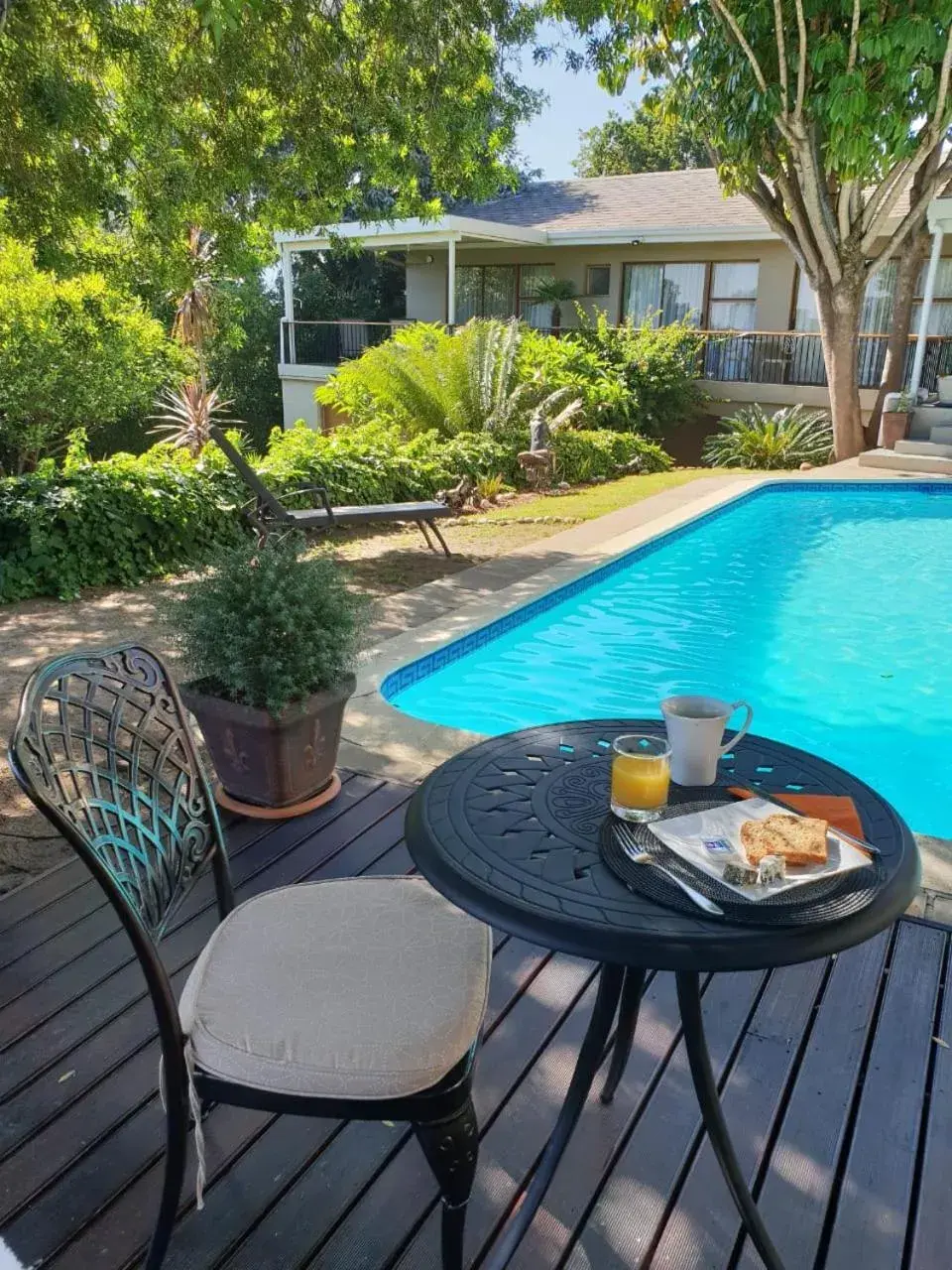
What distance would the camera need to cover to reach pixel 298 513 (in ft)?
22.8

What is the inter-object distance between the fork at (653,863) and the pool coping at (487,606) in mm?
1877

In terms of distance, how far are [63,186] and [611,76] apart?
6.06 metres

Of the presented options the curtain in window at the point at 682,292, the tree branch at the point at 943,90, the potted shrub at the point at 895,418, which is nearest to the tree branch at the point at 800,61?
the tree branch at the point at 943,90

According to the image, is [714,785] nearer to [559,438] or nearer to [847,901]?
[847,901]

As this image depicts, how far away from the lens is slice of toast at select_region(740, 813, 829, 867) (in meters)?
1.45

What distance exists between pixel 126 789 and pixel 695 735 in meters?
1.06

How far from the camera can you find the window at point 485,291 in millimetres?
19078

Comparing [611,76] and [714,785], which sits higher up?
[611,76]

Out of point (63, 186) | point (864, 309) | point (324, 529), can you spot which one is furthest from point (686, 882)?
point (864, 309)

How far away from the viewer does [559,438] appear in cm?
1140

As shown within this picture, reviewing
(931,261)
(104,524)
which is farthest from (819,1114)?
(931,261)

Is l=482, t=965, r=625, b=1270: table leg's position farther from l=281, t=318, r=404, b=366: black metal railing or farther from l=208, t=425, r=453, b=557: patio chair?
l=281, t=318, r=404, b=366: black metal railing

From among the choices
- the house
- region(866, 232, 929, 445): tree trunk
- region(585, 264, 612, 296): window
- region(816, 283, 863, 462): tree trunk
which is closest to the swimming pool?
region(816, 283, 863, 462): tree trunk

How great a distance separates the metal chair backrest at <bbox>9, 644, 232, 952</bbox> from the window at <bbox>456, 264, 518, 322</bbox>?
60.7ft
